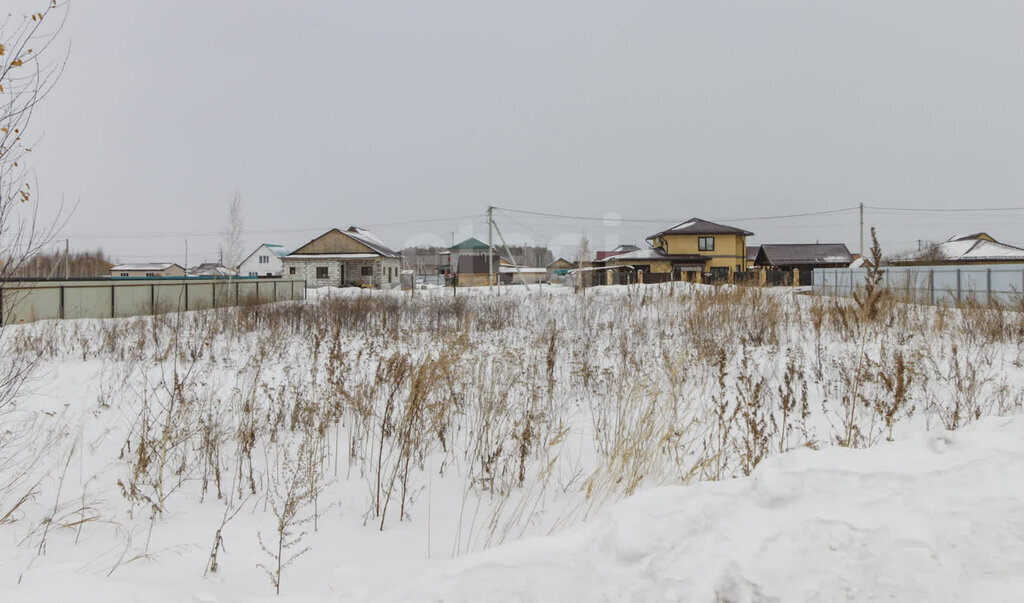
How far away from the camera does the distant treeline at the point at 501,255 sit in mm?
86169

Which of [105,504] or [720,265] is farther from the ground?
[720,265]

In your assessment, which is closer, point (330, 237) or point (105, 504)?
point (105, 504)

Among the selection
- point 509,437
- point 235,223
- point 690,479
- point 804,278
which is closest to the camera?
point 690,479

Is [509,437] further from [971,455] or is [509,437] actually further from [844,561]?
[971,455]

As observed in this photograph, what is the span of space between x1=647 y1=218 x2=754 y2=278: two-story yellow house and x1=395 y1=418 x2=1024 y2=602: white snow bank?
46.9 m

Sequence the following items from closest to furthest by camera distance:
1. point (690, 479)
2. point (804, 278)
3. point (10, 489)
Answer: point (690, 479) < point (10, 489) < point (804, 278)

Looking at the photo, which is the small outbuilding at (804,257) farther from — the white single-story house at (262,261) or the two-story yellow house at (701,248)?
the white single-story house at (262,261)

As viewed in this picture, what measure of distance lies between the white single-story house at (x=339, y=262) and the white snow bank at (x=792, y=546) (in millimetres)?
41369

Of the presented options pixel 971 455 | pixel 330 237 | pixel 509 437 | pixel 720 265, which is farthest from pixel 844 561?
pixel 720 265

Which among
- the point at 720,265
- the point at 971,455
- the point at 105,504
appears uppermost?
the point at 720,265

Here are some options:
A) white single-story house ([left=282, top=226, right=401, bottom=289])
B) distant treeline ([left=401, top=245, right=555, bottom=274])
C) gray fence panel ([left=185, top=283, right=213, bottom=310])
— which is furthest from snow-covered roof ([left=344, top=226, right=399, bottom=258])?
distant treeline ([left=401, top=245, right=555, bottom=274])

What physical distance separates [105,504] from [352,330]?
7984 mm

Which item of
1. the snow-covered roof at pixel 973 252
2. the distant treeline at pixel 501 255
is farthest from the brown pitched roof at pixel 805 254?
the distant treeline at pixel 501 255

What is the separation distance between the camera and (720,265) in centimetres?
4669
